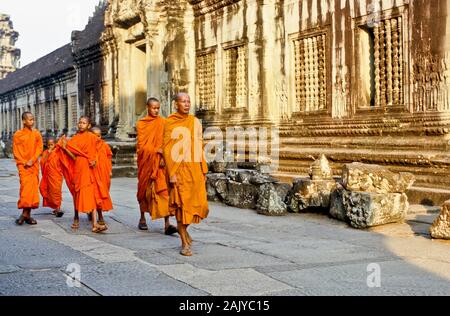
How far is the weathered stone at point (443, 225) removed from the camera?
19.7 ft

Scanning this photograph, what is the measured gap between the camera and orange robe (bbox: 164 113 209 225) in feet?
19.0

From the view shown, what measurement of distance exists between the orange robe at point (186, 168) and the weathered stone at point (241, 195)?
11.1 ft

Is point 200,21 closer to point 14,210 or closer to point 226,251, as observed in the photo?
point 14,210

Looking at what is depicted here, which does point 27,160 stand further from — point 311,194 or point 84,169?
point 311,194

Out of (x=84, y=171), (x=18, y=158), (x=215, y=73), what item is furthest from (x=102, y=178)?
(x=215, y=73)

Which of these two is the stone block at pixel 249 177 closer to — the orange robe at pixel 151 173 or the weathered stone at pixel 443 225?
the orange robe at pixel 151 173

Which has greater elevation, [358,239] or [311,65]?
[311,65]

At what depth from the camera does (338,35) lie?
10289 millimetres

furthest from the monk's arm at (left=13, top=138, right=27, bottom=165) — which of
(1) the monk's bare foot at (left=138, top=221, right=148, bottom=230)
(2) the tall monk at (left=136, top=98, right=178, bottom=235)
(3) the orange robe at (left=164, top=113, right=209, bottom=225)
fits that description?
(3) the orange robe at (left=164, top=113, right=209, bottom=225)

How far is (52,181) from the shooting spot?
9320mm

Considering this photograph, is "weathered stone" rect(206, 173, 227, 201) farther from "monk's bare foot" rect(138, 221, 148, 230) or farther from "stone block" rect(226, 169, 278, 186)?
"monk's bare foot" rect(138, 221, 148, 230)

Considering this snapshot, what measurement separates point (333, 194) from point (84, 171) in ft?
11.1

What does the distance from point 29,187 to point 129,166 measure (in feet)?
29.0

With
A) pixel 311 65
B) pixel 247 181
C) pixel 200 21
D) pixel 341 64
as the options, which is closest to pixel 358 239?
pixel 247 181
